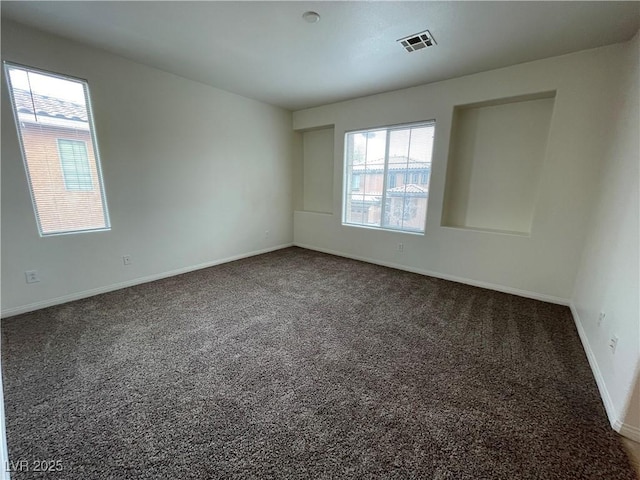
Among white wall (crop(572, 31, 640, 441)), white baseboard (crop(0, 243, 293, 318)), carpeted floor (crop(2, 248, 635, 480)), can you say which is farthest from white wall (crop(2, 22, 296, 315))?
white wall (crop(572, 31, 640, 441))

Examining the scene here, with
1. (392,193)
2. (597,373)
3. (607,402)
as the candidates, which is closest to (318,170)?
(392,193)

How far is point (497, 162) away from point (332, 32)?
8.51 ft

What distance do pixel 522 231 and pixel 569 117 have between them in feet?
4.33

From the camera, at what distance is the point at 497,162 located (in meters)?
3.41

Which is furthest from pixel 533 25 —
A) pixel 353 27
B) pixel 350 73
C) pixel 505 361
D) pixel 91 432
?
pixel 91 432

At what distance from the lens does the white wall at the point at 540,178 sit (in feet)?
8.71

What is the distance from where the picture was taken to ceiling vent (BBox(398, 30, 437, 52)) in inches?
93.7

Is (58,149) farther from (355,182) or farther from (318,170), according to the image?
(355,182)

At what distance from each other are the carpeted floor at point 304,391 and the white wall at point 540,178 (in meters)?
0.52

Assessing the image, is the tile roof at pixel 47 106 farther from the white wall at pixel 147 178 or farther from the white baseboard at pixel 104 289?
the white baseboard at pixel 104 289

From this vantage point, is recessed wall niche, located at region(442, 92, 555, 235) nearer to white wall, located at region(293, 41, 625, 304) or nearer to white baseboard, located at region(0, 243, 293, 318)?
white wall, located at region(293, 41, 625, 304)

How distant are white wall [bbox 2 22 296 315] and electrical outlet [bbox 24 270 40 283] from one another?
0.10 ft

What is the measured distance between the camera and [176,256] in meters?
3.80

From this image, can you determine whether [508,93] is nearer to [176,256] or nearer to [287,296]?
[287,296]
